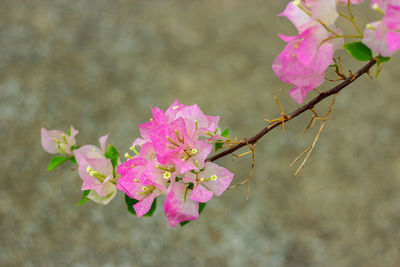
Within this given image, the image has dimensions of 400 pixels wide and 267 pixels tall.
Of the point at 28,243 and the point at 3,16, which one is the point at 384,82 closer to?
the point at 28,243

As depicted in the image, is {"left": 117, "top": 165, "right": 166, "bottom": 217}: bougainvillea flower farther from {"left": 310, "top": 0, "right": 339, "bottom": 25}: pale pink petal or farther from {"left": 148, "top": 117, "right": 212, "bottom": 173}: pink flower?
{"left": 310, "top": 0, "right": 339, "bottom": 25}: pale pink petal

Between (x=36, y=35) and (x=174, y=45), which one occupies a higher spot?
(x=36, y=35)

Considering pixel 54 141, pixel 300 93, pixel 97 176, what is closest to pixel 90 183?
pixel 97 176

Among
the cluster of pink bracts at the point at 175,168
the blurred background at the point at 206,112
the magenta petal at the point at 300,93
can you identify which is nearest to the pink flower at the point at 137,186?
the cluster of pink bracts at the point at 175,168

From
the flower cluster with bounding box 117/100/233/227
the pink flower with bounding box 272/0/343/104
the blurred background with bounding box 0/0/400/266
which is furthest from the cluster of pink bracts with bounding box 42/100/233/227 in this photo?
the blurred background with bounding box 0/0/400/266

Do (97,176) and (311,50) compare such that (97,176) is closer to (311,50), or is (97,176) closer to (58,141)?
(58,141)

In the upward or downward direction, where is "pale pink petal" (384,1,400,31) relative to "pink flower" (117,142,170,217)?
downward

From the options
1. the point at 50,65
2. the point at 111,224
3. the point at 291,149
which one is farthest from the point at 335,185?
the point at 50,65

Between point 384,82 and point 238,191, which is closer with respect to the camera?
point 238,191
